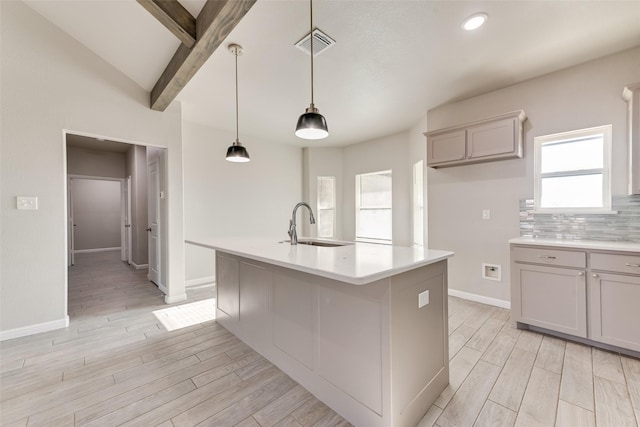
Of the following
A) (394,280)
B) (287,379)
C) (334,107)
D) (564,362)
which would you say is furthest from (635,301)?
(334,107)

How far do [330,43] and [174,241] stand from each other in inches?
124

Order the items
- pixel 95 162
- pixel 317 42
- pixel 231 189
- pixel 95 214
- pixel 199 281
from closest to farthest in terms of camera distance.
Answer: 1. pixel 317 42
2. pixel 199 281
3. pixel 231 189
4. pixel 95 162
5. pixel 95 214

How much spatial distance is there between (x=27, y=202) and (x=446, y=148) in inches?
187

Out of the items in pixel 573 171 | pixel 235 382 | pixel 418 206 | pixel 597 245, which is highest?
pixel 573 171

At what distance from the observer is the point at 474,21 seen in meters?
2.07

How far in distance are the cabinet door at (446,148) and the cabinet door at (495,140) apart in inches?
3.6

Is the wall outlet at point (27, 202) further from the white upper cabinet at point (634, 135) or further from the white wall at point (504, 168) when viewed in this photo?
the white upper cabinet at point (634, 135)

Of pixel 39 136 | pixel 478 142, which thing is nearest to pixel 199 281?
pixel 39 136

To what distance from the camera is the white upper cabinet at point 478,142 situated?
9.51 ft

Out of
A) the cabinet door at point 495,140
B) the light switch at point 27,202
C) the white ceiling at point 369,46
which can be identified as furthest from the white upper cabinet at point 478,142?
the light switch at point 27,202

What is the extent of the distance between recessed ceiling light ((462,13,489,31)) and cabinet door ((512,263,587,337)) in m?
2.22

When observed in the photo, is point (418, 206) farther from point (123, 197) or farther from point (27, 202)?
point (123, 197)

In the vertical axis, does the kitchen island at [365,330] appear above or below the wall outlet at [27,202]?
below

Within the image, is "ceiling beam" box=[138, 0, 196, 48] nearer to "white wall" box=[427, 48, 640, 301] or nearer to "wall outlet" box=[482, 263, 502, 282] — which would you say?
"white wall" box=[427, 48, 640, 301]
